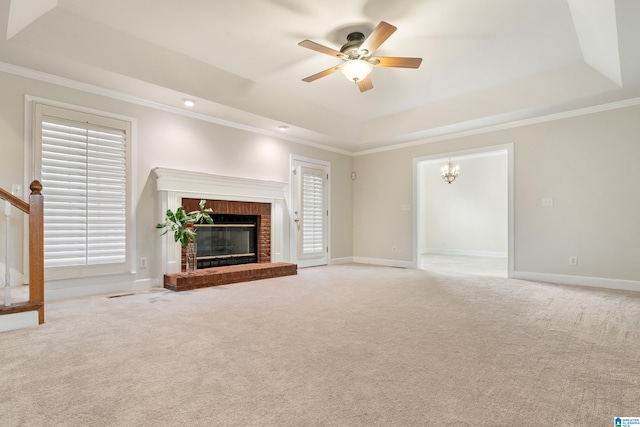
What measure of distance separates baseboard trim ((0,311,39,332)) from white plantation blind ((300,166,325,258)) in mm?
4281

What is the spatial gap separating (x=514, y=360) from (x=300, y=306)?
200cm

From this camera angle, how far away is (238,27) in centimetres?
351

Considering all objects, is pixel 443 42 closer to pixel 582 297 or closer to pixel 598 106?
pixel 598 106

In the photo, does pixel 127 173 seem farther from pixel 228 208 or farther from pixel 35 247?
pixel 35 247

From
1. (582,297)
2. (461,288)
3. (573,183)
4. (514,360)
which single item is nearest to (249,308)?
(514,360)

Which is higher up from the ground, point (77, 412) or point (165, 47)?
point (165, 47)

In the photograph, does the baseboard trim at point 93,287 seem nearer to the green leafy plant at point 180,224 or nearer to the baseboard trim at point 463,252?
the green leafy plant at point 180,224

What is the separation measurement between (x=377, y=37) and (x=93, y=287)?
4291mm

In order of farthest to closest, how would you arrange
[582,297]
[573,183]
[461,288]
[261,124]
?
[261,124], [573,183], [461,288], [582,297]

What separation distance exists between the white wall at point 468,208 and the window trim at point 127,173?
22.6 feet

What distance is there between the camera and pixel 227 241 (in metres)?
5.58

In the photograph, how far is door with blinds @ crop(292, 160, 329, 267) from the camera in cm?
649

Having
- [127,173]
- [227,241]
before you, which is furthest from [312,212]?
[127,173]

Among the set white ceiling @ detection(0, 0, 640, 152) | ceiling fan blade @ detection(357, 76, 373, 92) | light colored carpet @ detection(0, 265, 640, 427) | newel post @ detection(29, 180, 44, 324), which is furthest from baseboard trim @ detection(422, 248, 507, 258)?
newel post @ detection(29, 180, 44, 324)
